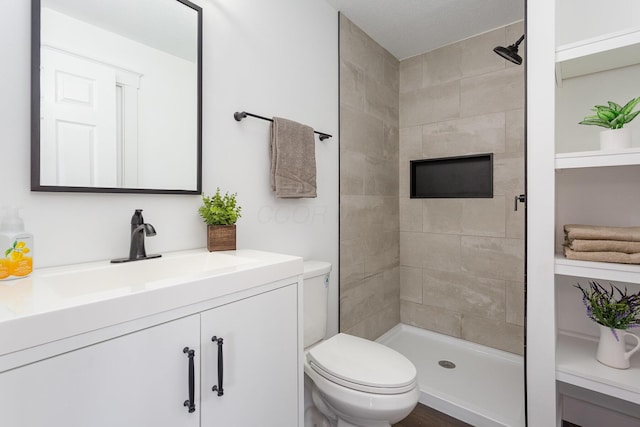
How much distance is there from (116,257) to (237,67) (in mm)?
1012

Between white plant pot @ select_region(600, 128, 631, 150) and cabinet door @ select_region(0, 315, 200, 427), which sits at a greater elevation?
white plant pot @ select_region(600, 128, 631, 150)

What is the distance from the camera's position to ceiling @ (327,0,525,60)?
205 cm

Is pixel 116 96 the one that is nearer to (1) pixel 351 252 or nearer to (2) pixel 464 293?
(1) pixel 351 252

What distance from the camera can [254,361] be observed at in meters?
0.98

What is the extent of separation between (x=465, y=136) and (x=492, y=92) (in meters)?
0.36

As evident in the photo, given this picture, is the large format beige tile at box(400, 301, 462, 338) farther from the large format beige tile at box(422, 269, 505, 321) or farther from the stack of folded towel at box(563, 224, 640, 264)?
the stack of folded towel at box(563, 224, 640, 264)

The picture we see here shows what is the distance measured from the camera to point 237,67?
1.51m

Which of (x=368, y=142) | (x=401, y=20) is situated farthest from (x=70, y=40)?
(x=401, y=20)

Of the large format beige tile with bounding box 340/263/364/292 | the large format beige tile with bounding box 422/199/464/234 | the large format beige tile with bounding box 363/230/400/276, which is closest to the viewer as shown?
the large format beige tile with bounding box 340/263/364/292

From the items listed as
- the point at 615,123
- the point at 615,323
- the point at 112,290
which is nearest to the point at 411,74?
the point at 615,123

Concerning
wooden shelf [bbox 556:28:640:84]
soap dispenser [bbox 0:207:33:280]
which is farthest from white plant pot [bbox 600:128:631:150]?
soap dispenser [bbox 0:207:33:280]

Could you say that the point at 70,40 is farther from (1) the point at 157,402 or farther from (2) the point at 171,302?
(1) the point at 157,402

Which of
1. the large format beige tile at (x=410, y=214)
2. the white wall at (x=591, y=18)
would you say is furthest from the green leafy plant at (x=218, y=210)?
the large format beige tile at (x=410, y=214)

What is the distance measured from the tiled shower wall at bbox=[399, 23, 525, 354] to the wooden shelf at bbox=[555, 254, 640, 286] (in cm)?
104
